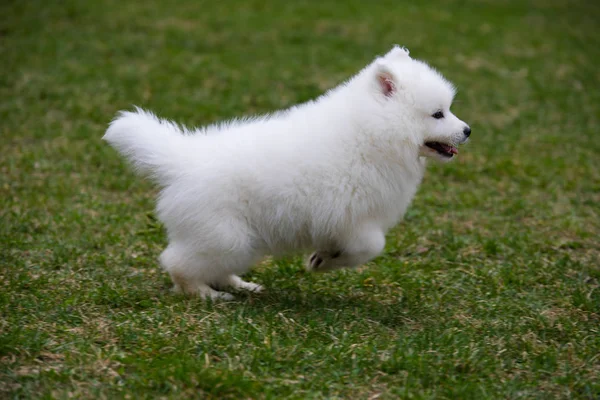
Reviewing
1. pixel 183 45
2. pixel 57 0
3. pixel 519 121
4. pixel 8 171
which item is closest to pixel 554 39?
pixel 519 121

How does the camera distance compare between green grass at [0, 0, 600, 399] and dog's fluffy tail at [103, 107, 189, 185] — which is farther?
dog's fluffy tail at [103, 107, 189, 185]

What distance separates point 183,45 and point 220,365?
7712 millimetres

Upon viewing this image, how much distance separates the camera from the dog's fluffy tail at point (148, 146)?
425 centimetres

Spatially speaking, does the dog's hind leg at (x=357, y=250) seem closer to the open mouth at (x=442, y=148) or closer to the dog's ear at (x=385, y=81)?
the open mouth at (x=442, y=148)

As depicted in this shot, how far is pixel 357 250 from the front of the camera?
430 cm

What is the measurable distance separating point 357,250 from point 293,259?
99 cm

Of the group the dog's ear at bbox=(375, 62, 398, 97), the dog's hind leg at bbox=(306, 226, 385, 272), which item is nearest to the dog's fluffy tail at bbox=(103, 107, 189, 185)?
the dog's hind leg at bbox=(306, 226, 385, 272)

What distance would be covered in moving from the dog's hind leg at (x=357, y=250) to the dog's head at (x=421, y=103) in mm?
604

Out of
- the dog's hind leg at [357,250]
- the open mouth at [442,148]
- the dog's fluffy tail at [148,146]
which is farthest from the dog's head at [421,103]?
the dog's fluffy tail at [148,146]

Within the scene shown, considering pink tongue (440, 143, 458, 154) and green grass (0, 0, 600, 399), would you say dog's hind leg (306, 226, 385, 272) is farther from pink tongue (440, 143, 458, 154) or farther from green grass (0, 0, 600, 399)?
pink tongue (440, 143, 458, 154)

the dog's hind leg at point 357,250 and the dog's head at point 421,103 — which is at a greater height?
the dog's head at point 421,103

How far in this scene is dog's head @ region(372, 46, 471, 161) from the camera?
4.28 metres

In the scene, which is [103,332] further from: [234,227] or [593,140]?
[593,140]

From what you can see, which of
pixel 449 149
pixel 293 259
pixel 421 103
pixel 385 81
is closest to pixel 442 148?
pixel 449 149
